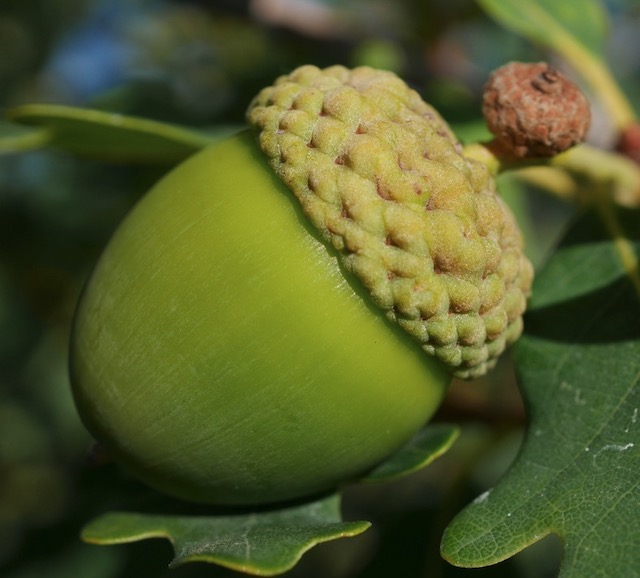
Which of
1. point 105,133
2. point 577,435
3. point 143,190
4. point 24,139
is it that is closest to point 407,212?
point 577,435

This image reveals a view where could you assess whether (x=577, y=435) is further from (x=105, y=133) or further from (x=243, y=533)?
(x=105, y=133)

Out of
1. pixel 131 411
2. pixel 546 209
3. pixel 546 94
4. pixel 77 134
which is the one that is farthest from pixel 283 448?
pixel 546 209

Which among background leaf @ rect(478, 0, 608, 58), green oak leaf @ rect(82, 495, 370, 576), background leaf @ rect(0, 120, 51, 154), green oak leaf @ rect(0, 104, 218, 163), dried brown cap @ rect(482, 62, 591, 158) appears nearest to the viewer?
green oak leaf @ rect(82, 495, 370, 576)

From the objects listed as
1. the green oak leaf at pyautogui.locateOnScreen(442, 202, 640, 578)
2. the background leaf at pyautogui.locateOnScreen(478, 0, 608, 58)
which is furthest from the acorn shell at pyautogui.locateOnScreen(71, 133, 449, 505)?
the background leaf at pyautogui.locateOnScreen(478, 0, 608, 58)

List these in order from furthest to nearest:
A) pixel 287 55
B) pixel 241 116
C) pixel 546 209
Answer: pixel 546 209 < pixel 287 55 < pixel 241 116

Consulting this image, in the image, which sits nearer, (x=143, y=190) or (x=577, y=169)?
(x=577, y=169)

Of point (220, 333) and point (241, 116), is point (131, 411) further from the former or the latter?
point (241, 116)

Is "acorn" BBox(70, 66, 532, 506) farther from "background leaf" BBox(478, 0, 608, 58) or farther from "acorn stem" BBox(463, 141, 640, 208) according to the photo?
"background leaf" BBox(478, 0, 608, 58)
